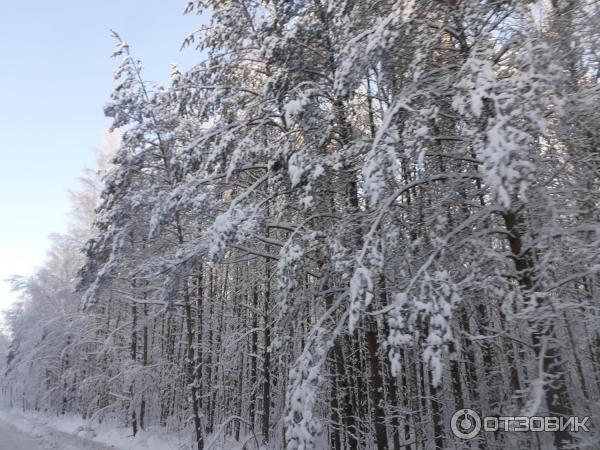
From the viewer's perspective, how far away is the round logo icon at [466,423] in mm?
6707

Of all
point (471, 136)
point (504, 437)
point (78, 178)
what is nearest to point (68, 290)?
point (78, 178)

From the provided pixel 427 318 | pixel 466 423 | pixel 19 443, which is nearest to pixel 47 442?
pixel 19 443

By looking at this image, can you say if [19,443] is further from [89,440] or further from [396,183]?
[396,183]

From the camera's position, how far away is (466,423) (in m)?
7.35

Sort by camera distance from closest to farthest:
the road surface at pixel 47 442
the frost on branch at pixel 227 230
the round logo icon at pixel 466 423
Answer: the frost on branch at pixel 227 230 → the round logo icon at pixel 466 423 → the road surface at pixel 47 442

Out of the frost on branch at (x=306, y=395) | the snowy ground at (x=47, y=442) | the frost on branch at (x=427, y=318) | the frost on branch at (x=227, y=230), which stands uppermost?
the frost on branch at (x=227, y=230)

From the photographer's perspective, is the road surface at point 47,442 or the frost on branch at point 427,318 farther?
the road surface at point 47,442

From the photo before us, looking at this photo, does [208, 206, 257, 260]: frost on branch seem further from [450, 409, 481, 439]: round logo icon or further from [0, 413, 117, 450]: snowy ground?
[0, 413, 117, 450]: snowy ground

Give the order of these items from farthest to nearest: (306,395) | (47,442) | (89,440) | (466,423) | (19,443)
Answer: (47,442) < (89,440) < (19,443) < (466,423) < (306,395)

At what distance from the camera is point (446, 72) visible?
5902 mm

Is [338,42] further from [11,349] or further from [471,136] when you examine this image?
[11,349]

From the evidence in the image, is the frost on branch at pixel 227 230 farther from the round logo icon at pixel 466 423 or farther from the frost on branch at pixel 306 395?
the round logo icon at pixel 466 423

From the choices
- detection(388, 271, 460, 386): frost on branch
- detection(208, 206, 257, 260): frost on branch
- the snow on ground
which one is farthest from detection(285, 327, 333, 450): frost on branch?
the snow on ground

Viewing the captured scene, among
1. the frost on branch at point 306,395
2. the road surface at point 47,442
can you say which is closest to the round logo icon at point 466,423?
the frost on branch at point 306,395
